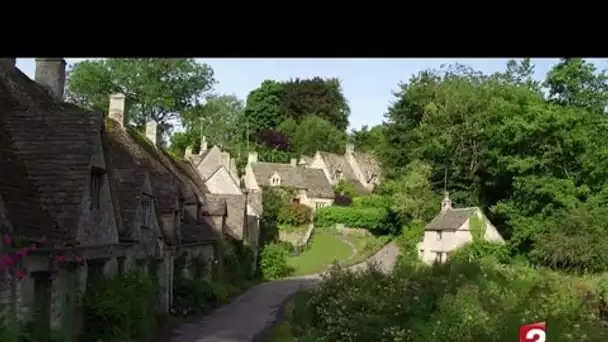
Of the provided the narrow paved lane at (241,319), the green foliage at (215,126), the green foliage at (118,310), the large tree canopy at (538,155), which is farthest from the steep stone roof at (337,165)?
the green foliage at (118,310)

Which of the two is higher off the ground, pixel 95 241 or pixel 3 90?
pixel 3 90

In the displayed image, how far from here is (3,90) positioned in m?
20.7

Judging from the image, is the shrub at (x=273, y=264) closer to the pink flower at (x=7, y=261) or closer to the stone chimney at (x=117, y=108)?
the stone chimney at (x=117, y=108)

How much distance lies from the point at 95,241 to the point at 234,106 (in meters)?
75.8

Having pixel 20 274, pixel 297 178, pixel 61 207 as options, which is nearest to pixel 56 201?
pixel 61 207

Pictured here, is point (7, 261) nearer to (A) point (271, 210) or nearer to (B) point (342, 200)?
(A) point (271, 210)

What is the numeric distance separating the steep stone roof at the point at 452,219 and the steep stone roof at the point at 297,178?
2568 centimetres

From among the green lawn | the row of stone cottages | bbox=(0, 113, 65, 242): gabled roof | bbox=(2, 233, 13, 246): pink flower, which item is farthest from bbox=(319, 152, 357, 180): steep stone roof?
bbox=(2, 233, 13, 246): pink flower

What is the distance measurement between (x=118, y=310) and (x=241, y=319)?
881 cm

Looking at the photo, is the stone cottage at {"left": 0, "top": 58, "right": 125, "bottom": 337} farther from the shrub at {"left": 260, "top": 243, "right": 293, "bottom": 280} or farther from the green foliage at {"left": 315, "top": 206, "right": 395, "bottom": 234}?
the green foliage at {"left": 315, "top": 206, "right": 395, "bottom": 234}
